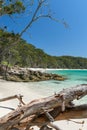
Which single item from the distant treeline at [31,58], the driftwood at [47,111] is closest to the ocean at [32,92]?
the driftwood at [47,111]

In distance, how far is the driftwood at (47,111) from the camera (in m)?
2.25

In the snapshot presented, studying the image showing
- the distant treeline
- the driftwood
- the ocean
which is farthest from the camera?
the distant treeline

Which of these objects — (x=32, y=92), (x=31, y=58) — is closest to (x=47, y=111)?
Answer: (x=32, y=92)

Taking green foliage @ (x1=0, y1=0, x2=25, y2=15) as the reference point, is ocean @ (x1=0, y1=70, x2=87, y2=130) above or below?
below

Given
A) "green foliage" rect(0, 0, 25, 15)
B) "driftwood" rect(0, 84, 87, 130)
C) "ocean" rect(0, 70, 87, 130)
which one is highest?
"green foliage" rect(0, 0, 25, 15)

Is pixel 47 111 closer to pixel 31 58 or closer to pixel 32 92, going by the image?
pixel 32 92

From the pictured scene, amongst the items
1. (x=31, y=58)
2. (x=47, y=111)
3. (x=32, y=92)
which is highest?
(x=31, y=58)

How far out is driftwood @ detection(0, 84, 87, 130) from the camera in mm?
2248

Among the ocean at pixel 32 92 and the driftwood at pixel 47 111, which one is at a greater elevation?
the driftwood at pixel 47 111

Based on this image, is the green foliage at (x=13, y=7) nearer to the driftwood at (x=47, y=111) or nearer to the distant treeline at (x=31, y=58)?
the distant treeline at (x=31, y=58)

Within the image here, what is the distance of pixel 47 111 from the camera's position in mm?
2348

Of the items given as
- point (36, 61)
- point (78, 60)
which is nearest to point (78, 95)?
point (36, 61)

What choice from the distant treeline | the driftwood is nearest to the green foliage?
the distant treeline

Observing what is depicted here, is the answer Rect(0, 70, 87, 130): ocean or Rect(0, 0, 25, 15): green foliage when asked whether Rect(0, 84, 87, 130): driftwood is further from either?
Rect(0, 0, 25, 15): green foliage
